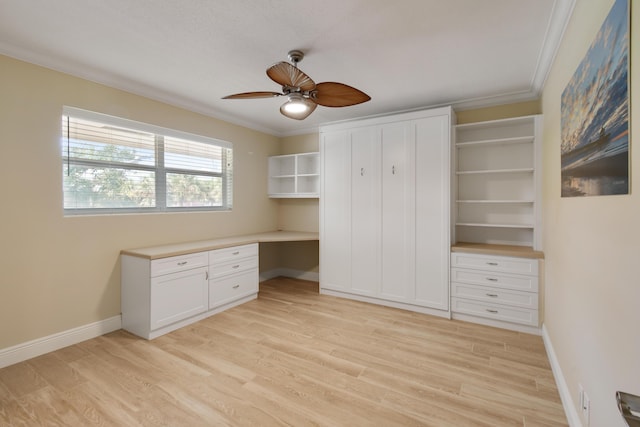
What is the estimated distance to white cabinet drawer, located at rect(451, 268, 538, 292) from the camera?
293 centimetres

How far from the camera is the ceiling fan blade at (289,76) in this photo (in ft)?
6.39

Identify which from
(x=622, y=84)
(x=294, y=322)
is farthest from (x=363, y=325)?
(x=622, y=84)

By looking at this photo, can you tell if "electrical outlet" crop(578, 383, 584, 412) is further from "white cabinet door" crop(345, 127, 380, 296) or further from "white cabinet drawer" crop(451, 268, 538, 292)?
"white cabinet door" crop(345, 127, 380, 296)

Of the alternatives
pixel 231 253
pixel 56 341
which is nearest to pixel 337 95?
pixel 231 253

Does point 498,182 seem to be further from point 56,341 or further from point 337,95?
point 56,341

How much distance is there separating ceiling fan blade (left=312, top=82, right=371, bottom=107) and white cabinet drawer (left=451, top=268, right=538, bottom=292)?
2.17m

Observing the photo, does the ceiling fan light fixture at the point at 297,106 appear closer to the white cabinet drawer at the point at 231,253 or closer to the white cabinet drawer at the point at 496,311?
the white cabinet drawer at the point at 231,253

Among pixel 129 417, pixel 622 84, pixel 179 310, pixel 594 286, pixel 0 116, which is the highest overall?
pixel 0 116

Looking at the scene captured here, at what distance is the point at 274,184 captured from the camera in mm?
5090

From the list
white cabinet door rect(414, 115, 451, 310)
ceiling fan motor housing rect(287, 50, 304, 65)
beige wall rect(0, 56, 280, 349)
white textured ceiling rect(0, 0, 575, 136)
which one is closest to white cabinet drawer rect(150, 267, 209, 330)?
beige wall rect(0, 56, 280, 349)

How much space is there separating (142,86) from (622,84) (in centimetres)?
369

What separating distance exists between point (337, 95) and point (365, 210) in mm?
1795

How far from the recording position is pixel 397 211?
11.8ft

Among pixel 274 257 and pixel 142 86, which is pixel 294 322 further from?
pixel 142 86
